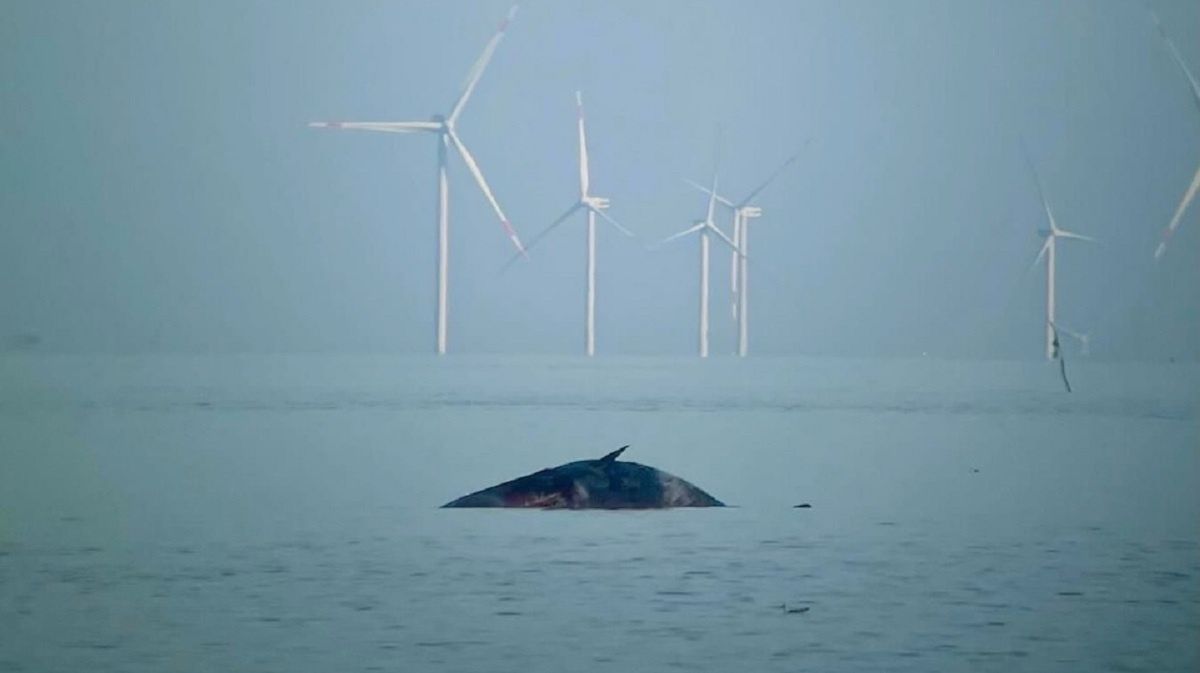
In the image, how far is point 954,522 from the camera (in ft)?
73.2

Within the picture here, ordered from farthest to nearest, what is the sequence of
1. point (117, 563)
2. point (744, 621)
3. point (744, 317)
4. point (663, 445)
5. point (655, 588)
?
point (744, 317)
point (663, 445)
point (117, 563)
point (655, 588)
point (744, 621)

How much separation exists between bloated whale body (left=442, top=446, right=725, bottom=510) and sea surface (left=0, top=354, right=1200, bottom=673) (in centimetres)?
52

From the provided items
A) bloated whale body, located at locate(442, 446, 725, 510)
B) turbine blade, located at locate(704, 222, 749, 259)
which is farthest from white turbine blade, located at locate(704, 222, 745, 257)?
bloated whale body, located at locate(442, 446, 725, 510)

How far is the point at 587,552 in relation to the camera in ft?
→ 60.7

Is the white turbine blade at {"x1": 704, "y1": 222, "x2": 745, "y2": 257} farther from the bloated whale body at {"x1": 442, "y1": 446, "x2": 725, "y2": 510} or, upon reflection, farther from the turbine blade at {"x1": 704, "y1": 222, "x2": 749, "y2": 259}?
the bloated whale body at {"x1": 442, "y1": 446, "x2": 725, "y2": 510}

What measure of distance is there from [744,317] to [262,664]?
44.4m

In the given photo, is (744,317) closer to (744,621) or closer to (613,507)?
(613,507)

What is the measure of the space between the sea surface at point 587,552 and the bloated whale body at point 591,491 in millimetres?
520

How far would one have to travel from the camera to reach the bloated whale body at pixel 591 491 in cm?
2220

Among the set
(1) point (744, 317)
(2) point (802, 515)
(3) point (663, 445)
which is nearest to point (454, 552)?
(2) point (802, 515)

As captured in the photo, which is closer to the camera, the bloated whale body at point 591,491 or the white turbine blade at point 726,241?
the bloated whale body at point 591,491

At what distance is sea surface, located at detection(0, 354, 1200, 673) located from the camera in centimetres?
1408

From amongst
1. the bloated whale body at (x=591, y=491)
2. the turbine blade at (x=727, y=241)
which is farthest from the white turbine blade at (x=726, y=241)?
the bloated whale body at (x=591, y=491)

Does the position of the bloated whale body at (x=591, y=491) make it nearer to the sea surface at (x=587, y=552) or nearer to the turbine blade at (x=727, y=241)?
the sea surface at (x=587, y=552)
